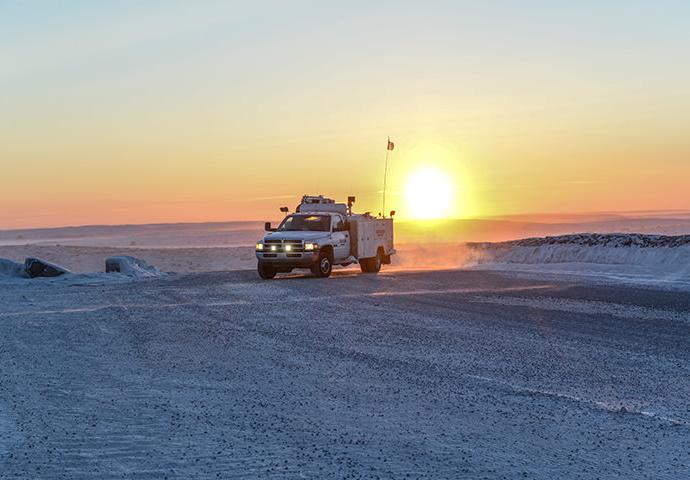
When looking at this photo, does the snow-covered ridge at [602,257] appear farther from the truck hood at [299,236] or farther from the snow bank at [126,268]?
the snow bank at [126,268]

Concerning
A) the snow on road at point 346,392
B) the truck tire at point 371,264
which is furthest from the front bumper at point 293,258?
the snow on road at point 346,392

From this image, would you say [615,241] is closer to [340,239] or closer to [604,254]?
[604,254]

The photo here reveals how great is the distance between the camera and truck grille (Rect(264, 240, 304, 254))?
94.6 feet

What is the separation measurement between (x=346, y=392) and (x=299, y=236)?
1962cm

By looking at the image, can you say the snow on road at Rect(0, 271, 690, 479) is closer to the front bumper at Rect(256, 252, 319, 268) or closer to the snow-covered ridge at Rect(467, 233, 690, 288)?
the front bumper at Rect(256, 252, 319, 268)

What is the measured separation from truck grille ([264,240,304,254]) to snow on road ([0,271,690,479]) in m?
9.24

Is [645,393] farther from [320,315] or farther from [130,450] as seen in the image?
[320,315]

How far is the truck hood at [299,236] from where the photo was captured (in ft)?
95.2

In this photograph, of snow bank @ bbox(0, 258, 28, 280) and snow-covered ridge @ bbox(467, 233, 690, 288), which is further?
snow-covered ridge @ bbox(467, 233, 690, 288)

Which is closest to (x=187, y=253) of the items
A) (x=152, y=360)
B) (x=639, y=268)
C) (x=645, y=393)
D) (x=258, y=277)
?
(x=258, y=277)

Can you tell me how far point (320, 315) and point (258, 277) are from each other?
13378 millimetres

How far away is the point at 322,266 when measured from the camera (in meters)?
29.4

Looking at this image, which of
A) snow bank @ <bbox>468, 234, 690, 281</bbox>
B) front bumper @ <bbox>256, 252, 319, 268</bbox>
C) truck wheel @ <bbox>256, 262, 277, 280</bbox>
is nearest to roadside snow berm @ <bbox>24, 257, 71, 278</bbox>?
truck wheel @ <bbox>256, 262, 277, 280</bbox>

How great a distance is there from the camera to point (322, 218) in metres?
30.4
